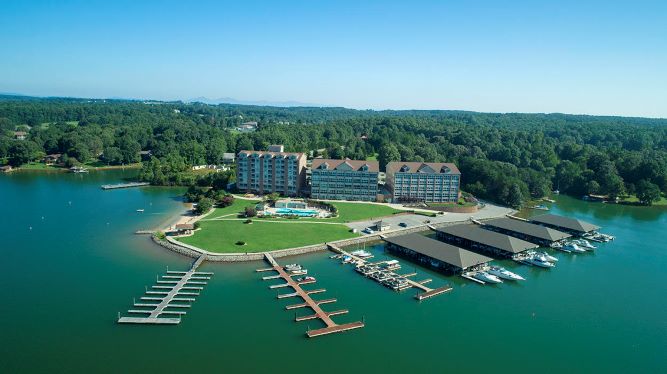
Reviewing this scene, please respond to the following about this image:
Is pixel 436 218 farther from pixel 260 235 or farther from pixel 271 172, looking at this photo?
pixel 271 172

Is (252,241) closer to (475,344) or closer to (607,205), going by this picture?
(475,344)

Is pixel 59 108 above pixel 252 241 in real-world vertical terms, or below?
above

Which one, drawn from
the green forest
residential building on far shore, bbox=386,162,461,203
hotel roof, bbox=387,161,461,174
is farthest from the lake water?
the green forest

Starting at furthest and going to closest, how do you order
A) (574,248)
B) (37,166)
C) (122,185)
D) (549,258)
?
(37,166) < (122,185) < (574,248) < (549,258)

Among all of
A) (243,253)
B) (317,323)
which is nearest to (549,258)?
(317,323)

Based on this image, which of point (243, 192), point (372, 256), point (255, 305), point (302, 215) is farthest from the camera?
point (243, 192)

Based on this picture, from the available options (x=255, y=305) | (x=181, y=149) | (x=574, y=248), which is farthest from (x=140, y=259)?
(x=181, y=149)
